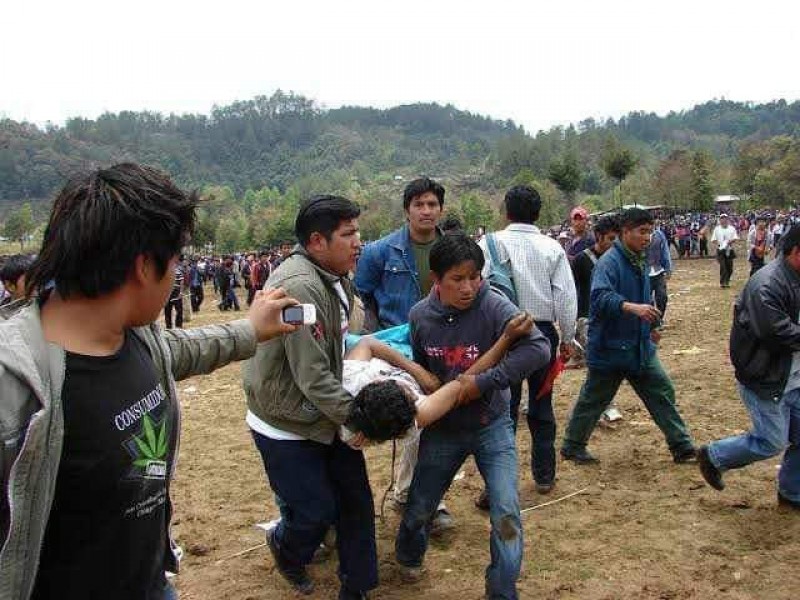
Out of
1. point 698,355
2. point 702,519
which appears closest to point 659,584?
point 702,519

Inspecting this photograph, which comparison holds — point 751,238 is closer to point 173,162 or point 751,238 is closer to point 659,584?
point 659,584

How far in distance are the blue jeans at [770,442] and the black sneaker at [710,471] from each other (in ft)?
0.08

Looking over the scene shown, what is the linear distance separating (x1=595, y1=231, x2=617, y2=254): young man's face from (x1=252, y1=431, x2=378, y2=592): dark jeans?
13.7ft

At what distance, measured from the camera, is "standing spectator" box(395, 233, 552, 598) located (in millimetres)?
3178

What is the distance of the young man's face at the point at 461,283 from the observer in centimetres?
326

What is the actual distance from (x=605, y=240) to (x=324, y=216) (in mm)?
4245

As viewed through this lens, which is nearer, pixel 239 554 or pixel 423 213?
pixel 239 554

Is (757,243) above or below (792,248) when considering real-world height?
below

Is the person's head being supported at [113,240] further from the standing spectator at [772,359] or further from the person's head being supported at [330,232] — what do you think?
the standing spectator at [772,359]

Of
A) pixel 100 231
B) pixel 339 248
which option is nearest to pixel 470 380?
pixel 339 248

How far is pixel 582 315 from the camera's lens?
750 centimetres

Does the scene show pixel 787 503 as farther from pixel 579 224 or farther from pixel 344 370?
pixel 579 224

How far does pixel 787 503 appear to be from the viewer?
4250mm

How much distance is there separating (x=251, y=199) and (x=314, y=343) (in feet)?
414
